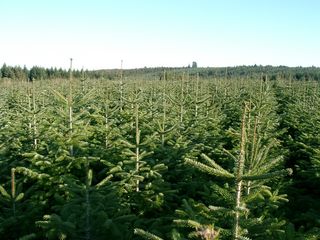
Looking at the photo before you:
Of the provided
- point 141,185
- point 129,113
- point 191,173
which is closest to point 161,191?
point 141,185

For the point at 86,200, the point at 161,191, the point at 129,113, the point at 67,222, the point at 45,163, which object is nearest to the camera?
the point at 67,222

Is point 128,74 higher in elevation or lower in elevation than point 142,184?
higher

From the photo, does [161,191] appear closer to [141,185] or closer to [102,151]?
[141,185]

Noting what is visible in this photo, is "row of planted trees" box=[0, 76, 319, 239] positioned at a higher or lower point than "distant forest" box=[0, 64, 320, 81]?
lower

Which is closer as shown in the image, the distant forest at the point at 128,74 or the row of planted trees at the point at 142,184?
the row of planted trees at the point at 142,184

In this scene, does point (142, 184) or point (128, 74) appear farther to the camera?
point (128, 74)

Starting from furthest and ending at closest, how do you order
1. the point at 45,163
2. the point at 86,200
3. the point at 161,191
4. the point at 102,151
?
1. the point at 102,151
2. the point at 45,163
3. the point at 161,191
4. the point at 86,200

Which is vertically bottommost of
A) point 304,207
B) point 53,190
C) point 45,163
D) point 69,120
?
point 304,207

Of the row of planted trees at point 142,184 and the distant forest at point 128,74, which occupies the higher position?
the distant forest at point 128,74

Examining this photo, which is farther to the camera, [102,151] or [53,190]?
[102,151]

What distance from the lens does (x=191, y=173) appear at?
8.21m

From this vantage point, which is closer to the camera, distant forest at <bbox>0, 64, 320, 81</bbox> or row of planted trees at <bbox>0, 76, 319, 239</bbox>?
row of planted trees at <bbox>0, 76, 319, 239</bbox>

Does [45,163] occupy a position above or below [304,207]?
above

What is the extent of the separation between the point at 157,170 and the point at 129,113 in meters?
5.37
